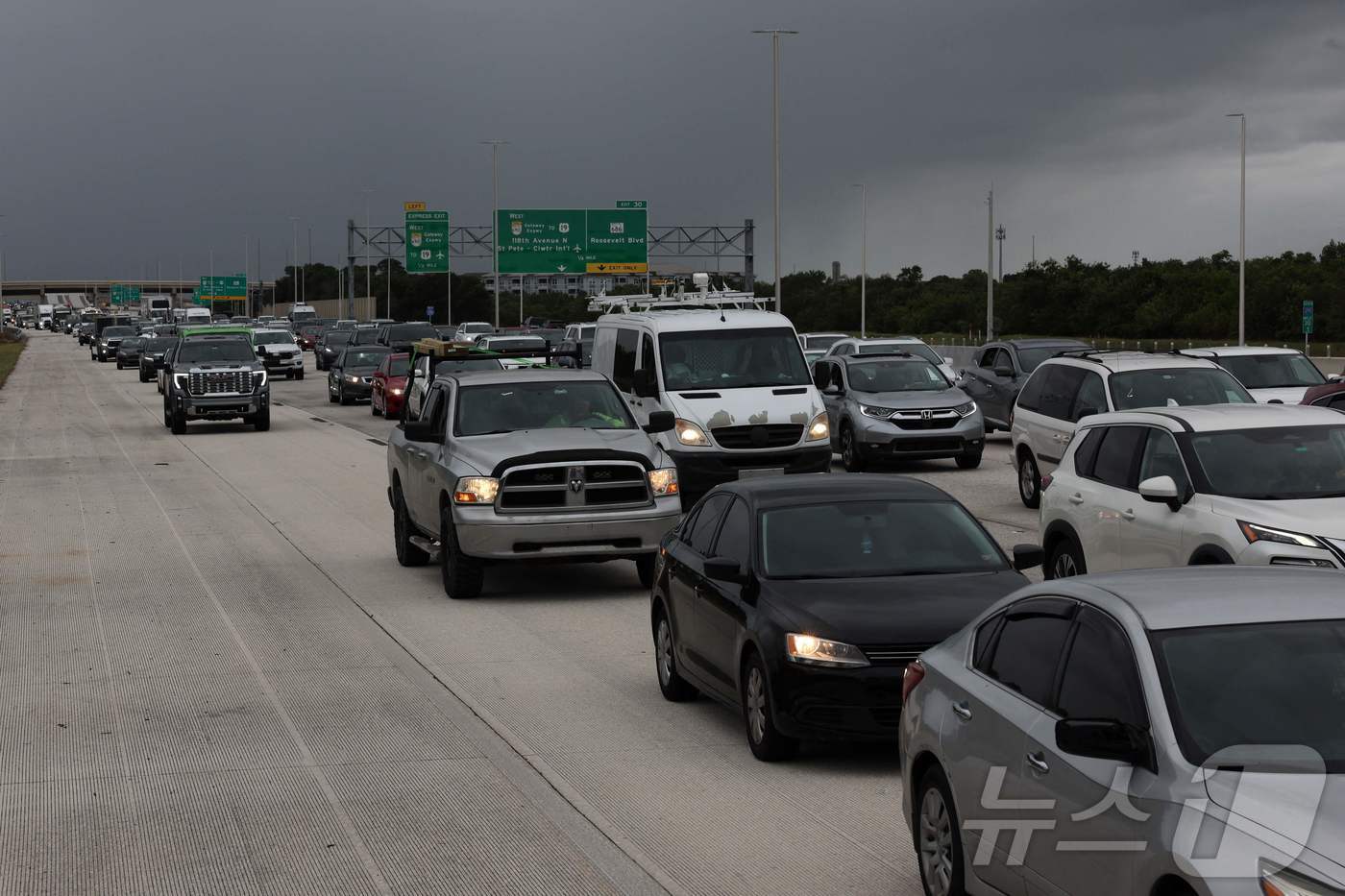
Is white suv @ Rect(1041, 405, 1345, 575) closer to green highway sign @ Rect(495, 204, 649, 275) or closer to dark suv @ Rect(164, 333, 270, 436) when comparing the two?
dark suv @ Rect(164, 333, 270, 436)

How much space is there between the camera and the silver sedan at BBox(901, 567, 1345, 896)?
4715 millimetres

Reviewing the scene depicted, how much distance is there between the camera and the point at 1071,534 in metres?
13.4

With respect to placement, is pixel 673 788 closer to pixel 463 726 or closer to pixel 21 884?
pixel 463 726

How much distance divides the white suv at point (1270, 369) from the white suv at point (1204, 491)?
12891 mm

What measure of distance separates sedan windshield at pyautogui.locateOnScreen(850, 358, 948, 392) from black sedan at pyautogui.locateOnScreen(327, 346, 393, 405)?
894 inches

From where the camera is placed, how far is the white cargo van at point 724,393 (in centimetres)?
2155

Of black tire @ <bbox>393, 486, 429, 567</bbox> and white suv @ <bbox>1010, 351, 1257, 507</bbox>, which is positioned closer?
black tire @ <bbox>393, 486, 429, 567</bbox>

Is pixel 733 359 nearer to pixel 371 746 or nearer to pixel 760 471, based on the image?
pixel 760 471

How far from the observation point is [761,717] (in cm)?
930

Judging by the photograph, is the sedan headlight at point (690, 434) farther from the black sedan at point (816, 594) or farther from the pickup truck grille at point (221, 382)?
the pickup truck grille at point (221, 382)

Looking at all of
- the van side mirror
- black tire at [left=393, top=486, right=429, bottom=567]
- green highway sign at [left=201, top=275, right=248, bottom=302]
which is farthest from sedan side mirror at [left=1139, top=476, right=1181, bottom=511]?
green highway sign at [left=201, top=275, right=248, bottom=302]

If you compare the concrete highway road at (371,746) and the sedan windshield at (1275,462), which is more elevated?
the sedan windshield at (1275,462)

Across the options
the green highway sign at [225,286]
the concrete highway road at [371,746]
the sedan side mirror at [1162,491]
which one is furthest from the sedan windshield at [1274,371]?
the green highway sign at [225,286]

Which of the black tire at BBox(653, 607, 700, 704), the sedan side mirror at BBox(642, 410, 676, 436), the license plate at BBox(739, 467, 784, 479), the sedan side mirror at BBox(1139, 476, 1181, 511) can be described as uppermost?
the sedan side mirror at BBox(642, 410, 676, 436)
